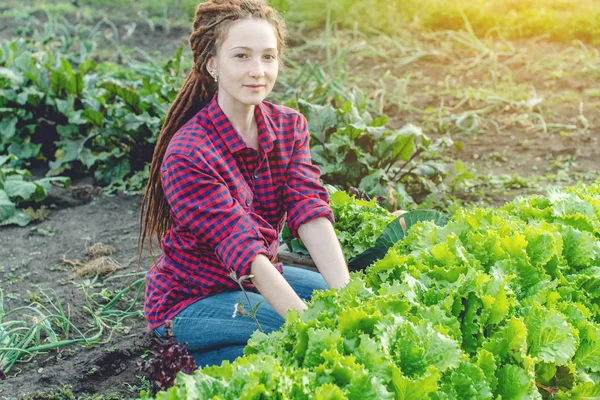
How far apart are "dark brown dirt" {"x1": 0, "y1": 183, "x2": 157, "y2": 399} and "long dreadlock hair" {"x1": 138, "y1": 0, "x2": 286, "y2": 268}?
0.68 meters

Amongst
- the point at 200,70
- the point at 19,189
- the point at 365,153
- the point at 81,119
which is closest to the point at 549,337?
the point at 200,70

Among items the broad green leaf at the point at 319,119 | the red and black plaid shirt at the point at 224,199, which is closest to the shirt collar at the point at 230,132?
the red and black plaid shirt at the point at 224,199

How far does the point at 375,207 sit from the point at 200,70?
117 cm

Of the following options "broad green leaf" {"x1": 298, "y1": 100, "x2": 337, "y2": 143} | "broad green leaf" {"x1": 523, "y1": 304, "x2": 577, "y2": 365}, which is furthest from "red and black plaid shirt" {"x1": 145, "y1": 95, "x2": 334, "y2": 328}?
"broad green leaf" {"x1": 298, "y1": 100, "x2": 337, "y2": 143}

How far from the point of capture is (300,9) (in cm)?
1038

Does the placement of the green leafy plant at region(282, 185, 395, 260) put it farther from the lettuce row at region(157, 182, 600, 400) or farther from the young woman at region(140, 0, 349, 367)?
the lettuce row at region(157, 182, 600, 400)

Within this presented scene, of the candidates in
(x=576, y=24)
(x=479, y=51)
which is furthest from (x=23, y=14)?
(x=576, y=24)

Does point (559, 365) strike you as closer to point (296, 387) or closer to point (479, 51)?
point (296, 387)

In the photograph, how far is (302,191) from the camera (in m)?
3.16

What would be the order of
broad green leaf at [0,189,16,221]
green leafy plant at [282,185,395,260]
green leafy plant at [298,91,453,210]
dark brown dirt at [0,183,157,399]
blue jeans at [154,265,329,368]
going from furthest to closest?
broad green leaf at [0,189,16,221]
green leafy plant at [298,91,453,210]
green leafy plant at [282,185,395,260]
dark brown dirt at [0,183,157,399]
blue jeans at [154,265,329,368]

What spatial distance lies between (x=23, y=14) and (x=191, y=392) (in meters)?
9.67

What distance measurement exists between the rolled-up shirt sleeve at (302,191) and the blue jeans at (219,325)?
37 centimetres

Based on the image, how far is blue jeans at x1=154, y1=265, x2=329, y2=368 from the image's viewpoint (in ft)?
9.75

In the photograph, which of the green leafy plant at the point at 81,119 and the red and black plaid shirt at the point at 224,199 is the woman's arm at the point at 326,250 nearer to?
the red and black plaid shirt at the point at 224,199
